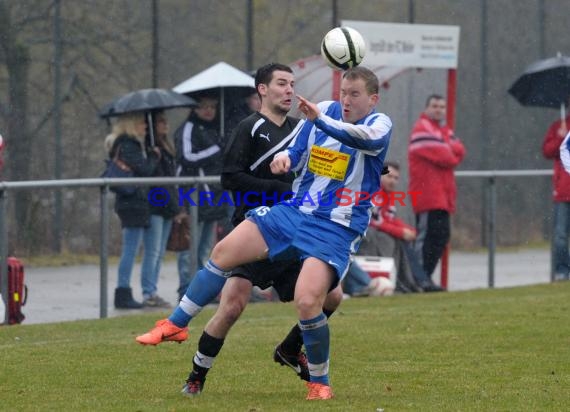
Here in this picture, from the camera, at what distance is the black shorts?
8.14 metres

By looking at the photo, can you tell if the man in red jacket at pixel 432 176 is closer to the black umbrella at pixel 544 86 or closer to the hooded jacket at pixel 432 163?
the hooded jacket at pixel 432 163

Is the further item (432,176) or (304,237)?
(432,176)

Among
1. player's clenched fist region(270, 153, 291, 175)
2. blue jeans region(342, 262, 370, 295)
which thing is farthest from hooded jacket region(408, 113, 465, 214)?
player's clenched fist region(270, 153, 291, 175)

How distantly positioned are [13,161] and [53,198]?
292 centimetres

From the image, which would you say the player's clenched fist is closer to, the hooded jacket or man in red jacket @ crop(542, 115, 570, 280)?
the hooded jacket

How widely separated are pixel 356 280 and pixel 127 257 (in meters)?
2.61

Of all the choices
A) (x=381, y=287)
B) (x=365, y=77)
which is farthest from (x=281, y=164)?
(x=381, y=287)

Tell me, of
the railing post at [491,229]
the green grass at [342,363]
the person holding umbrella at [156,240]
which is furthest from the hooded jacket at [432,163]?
the person holding umbrella at [156,240]

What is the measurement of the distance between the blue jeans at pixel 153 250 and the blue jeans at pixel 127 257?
181 mm

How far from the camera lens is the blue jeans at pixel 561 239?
15.9 meters

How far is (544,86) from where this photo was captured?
646 inches

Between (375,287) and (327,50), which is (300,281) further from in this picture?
(375,287)

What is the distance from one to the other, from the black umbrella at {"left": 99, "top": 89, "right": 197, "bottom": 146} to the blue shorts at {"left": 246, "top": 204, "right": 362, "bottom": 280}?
233 inches

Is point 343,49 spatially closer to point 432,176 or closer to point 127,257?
point 127,257
